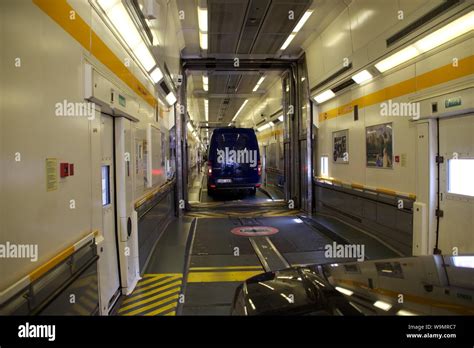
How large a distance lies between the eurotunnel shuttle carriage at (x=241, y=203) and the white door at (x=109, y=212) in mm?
33

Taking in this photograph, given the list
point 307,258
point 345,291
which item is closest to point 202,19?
point 307,258

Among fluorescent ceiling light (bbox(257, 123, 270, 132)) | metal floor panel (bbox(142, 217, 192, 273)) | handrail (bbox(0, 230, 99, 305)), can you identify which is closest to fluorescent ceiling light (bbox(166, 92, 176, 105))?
metal floor panel (bbox(142, 217, 192, 273))

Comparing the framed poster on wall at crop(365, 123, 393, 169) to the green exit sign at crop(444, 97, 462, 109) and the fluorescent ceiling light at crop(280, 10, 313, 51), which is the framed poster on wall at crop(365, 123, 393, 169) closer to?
the green exit sign at crop(444, 97, 462, 109)

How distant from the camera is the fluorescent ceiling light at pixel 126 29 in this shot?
11.6ft

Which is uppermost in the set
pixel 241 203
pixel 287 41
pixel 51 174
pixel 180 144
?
pixel 287 41

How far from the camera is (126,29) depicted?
4137 mm

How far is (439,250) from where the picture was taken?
4848 millimetres

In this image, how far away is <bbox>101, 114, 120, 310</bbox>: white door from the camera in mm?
3703

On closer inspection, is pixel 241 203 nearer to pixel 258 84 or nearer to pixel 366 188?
pixel 366 188

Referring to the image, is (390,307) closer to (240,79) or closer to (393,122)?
(393,122)

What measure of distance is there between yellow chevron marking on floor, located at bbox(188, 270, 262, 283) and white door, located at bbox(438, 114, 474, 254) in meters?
2.71

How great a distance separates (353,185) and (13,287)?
6791 millimetres

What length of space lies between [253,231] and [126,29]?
16.5 ft

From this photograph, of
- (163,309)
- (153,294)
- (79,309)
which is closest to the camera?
(79,309)
